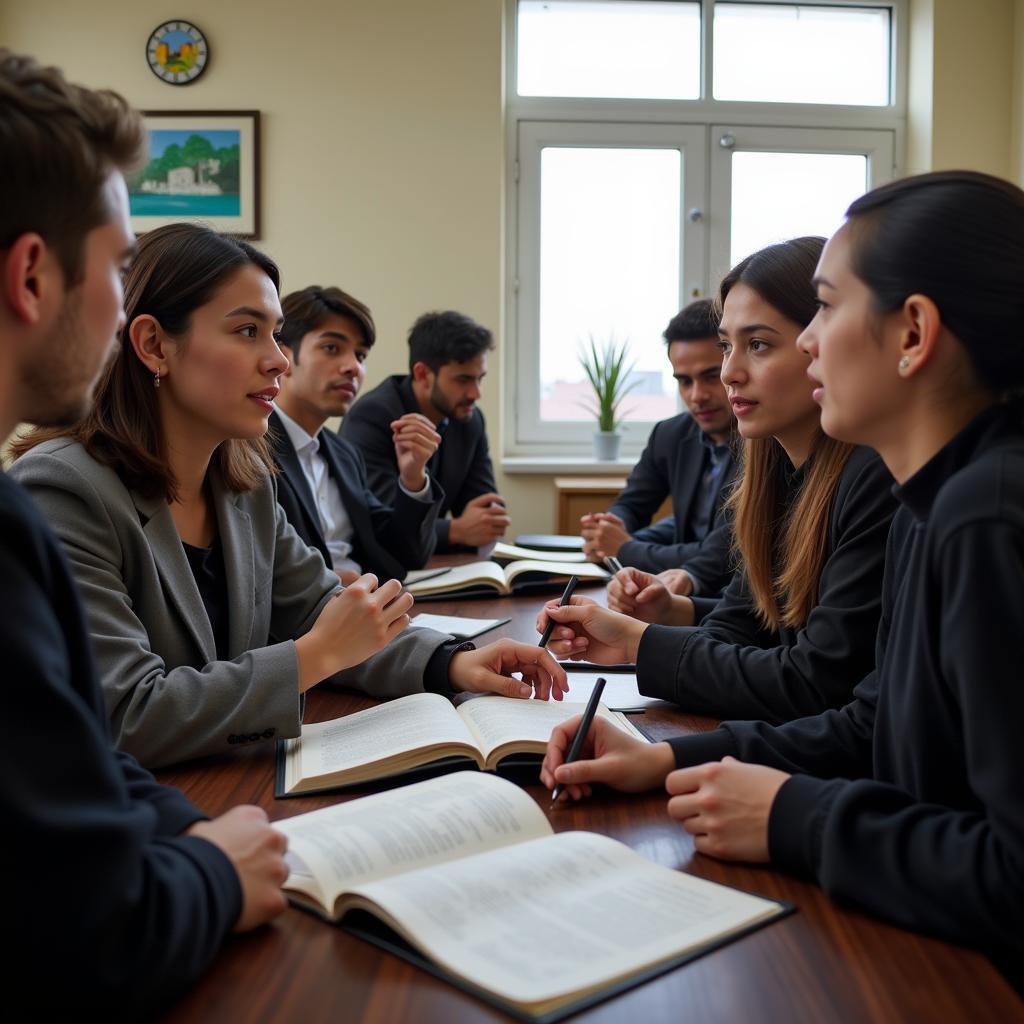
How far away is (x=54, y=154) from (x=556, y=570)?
75.6 inches

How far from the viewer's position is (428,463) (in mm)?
3871

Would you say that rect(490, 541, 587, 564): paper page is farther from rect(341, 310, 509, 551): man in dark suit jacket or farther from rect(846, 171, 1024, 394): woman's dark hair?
rect(846, 171, 1024, 394): woman's dark hair

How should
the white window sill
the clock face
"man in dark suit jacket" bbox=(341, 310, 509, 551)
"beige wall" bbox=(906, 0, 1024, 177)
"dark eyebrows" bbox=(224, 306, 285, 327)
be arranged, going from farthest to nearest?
the white window sill
"beige wall" bbox=(906, 0, 1024, 177)
the clock face
"man in dark suit jacket" bbox=(341, 310, 509, 551)
"dark eyebrows" bbox=(224, 306, 285, 327)

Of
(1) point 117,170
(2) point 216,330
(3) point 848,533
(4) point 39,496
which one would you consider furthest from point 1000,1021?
(2) point 216,330

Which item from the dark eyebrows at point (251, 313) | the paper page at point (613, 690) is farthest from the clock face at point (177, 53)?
the paper page at point (613, 690)

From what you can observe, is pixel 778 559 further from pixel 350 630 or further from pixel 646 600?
pixel 350 630

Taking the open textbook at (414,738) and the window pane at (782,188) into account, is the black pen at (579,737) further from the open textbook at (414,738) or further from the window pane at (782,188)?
the window pane at (782,188)

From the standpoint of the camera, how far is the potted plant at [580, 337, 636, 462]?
5.07m

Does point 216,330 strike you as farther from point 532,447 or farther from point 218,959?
point 532,447

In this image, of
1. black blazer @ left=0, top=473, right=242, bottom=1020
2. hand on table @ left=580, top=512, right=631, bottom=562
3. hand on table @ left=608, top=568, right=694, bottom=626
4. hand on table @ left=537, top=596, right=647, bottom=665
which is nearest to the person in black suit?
black blazer @ left=0, top=473, right=242, bottom=1020

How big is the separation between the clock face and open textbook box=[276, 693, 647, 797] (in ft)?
13.3

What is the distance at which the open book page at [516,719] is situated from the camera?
119 centimetres

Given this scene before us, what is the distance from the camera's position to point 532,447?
5.29 metres

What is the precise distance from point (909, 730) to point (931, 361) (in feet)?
1.10
